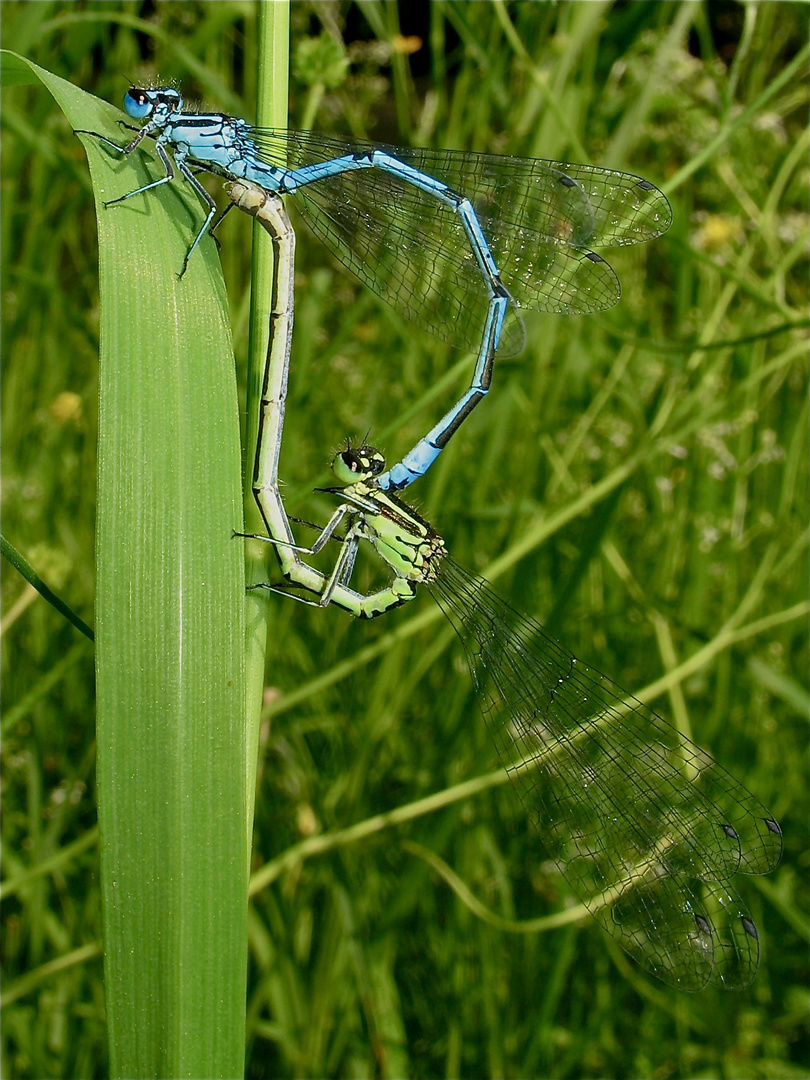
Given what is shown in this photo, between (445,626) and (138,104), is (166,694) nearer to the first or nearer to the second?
(138,104)

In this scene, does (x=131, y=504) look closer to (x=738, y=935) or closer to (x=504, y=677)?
(x=504, y=677)

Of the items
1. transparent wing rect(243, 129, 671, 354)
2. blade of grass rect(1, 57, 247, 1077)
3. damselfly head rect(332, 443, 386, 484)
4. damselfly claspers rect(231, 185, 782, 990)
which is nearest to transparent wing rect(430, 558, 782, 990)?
damselfly claspers rect(231, 185, 782, 990)

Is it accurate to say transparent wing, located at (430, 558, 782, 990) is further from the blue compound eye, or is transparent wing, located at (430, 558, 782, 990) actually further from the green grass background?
the blue compound eye

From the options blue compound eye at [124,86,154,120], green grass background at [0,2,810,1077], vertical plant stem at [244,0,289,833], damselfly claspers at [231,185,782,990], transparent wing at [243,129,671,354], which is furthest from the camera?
green grass background at [0,2,810,1077]

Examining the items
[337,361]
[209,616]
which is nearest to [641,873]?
[209,616]

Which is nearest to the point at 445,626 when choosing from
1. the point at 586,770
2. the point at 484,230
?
the point at 586,770

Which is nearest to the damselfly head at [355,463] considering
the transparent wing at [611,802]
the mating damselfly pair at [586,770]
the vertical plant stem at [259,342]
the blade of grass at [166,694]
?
the mating damselfly pair at [586,770]

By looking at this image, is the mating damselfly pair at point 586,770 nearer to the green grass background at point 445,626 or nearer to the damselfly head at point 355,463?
the damselfly head at point 355,463
